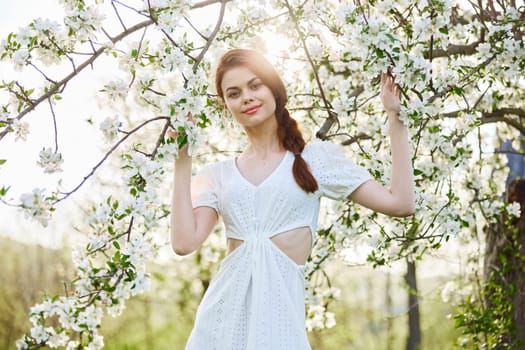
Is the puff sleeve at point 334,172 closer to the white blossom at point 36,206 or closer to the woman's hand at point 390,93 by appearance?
the woman's hand at point 390,93

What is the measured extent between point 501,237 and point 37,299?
562cm

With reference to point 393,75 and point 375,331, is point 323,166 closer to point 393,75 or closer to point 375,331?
point 393,75

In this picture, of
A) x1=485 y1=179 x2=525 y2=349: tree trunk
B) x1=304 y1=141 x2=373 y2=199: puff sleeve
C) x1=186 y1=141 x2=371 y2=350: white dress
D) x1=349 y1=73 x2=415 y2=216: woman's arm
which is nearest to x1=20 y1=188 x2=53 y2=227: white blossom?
x1=186 y1=141 x2=371 y2=350: white dress

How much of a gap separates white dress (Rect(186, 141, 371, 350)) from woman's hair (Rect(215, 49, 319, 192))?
0.10 ft

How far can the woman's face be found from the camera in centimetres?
198

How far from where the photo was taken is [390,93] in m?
1.79

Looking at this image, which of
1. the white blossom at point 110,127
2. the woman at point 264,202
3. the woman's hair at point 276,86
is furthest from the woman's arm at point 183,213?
the woman's hair at point 276,86

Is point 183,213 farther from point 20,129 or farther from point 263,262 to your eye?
point 20,129

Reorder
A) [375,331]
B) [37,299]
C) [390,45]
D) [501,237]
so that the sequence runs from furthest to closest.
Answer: [375,331], [37,299], [501,237], [390,45]

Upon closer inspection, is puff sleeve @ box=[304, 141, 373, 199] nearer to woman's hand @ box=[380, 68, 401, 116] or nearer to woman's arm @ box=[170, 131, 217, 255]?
woman's hand @ box=[380, 68, 401, 116]

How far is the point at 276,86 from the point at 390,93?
37 cm

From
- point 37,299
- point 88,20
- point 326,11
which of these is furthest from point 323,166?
point 37,299

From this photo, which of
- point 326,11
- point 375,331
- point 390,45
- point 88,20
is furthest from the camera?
point 375,331

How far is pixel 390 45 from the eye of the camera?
5.62 ft
